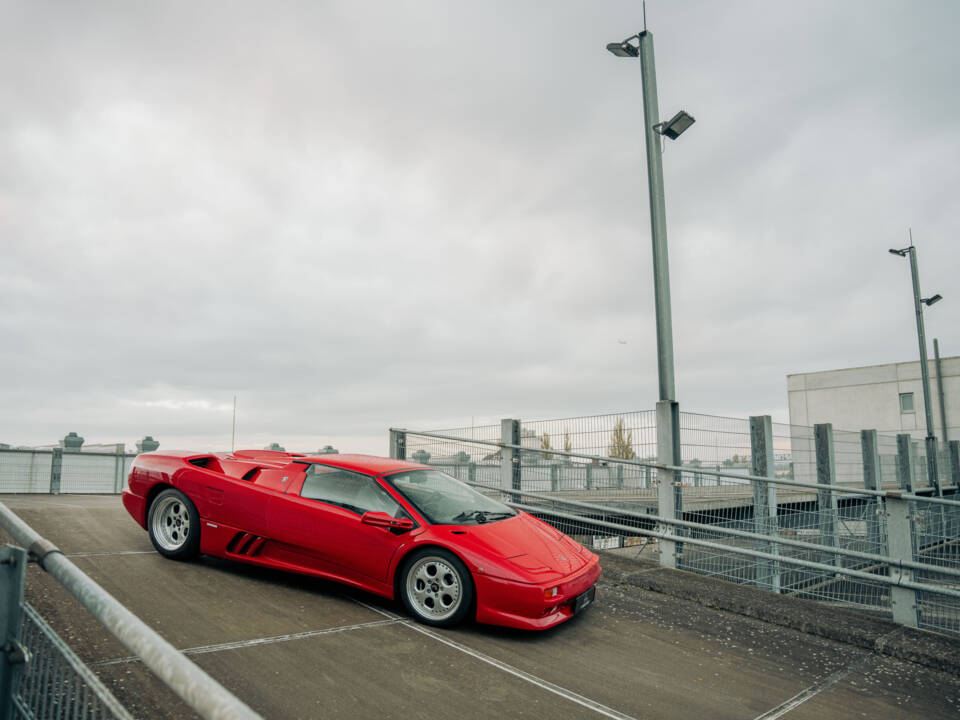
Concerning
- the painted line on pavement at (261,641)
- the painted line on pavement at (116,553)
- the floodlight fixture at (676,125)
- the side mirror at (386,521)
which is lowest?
the painted line on pavement at (261,641)

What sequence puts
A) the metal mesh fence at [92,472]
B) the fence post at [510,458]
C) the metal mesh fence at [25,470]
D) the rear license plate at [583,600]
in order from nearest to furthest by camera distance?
the rear license plate at [583,600] < the fence post at [510,458] < the metal mesh fence at [25,470] < the metal mesh fence at [92,472]

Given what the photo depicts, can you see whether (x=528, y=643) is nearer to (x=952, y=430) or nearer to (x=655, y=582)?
(x=655, y=582)

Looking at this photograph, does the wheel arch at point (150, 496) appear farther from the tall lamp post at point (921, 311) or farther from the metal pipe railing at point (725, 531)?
the tall lamp post at point (921, 311)

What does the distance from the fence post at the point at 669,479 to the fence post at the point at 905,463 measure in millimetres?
8792

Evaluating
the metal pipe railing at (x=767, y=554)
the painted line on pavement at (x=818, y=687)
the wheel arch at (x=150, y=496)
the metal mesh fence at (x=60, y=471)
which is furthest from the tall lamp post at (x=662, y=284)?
the metal mesh fence at (x=60, y=471)

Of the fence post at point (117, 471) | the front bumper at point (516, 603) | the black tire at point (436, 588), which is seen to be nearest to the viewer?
the front bumper at point (516, 603)

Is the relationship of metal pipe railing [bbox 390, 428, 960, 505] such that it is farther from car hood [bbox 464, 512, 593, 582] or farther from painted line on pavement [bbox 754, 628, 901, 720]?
car hood [bbox 464, 512, 593, 582]

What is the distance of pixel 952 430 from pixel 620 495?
3847cm

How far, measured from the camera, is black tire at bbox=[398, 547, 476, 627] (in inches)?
206

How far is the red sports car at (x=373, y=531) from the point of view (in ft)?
17.2

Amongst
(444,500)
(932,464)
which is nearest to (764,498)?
(444,500)

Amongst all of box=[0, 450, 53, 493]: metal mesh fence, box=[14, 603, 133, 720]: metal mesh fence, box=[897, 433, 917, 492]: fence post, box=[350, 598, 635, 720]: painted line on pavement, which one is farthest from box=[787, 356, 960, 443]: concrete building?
box=[14, 603, 133, 720]: metal mesh fence

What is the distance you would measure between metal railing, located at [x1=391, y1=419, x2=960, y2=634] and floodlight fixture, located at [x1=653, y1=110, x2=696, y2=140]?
3831mm

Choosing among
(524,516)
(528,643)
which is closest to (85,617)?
(528,643)
